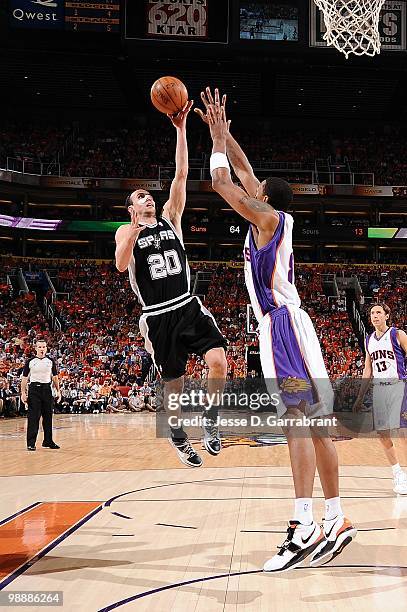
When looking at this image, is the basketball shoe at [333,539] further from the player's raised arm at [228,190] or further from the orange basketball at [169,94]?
the orange basketball at [169,94]

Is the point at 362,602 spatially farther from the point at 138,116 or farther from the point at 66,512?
the point at 138,116

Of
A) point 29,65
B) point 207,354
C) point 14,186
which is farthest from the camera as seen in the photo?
point 14,186

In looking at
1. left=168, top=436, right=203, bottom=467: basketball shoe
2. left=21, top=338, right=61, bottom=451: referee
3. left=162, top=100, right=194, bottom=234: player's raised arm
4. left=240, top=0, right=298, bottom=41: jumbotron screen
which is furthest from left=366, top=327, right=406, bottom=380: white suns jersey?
left=240, top=0, right=298, bottom=41: jumbotron screen

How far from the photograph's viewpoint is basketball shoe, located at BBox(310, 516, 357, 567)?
13.4 feet

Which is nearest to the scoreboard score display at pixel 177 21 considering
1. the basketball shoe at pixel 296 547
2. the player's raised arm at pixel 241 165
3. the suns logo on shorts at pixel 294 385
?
the player's raised arm at pixel 241 165

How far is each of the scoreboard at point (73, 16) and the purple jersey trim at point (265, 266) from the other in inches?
665

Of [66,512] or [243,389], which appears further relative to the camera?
[243,389]

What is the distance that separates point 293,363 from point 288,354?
6 cm

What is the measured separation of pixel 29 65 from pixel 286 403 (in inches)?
911

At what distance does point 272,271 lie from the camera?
14.5 feet

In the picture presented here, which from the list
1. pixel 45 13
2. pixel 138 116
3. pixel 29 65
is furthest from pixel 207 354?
A: pixel 138 116

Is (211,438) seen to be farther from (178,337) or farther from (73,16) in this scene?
(73,16)

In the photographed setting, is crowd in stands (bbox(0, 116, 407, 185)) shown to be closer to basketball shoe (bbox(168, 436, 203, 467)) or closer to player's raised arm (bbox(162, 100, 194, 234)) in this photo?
player's raised arm (bbox(162, 100, 194, 234))

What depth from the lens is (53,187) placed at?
2728 cm
